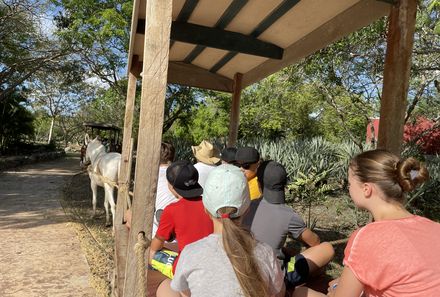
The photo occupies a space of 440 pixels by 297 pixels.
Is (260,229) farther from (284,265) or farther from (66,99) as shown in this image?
(66,99)

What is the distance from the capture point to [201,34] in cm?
436

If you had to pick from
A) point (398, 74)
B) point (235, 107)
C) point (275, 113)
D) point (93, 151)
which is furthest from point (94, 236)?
point (275, 113)

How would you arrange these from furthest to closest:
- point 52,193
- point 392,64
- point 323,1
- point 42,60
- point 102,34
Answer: point 42,60
point 102,34
point 52,193
point 323,1
point 392,64

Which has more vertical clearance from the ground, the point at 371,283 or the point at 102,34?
the point at 102,34

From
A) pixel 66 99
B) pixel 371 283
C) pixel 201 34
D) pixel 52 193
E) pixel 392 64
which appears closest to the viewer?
pixel 371 283

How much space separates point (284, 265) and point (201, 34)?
2.66 metres

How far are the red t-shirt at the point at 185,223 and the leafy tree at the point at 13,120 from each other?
19793 millimetres

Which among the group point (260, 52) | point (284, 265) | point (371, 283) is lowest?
point (284, 265)

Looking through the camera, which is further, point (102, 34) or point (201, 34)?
point (102, 34)

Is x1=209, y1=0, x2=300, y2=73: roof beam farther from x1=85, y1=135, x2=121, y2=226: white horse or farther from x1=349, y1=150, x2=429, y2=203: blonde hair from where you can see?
x1=85, y1=135, x2=121, y2=226: white horse

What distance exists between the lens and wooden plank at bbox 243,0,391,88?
317 cm

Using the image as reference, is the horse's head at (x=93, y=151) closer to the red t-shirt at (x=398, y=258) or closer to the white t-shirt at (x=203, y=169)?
the white t-shirt at (x=203, y=169)

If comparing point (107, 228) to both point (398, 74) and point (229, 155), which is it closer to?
point (229, 155)

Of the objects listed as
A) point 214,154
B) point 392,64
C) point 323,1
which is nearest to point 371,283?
point 392,64
